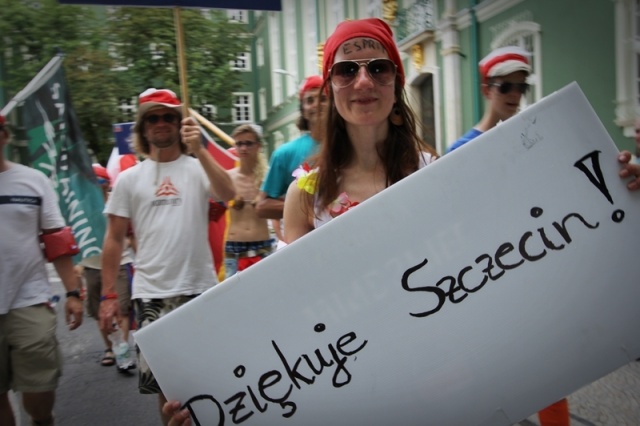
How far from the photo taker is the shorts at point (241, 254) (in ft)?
16.6

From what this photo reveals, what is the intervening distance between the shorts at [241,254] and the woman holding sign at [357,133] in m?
3.12

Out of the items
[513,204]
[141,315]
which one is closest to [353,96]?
[513,204]

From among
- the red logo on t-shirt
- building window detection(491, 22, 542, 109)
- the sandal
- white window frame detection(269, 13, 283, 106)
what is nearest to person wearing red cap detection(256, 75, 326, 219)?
the red logo on t-shirt

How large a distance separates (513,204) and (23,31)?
→ 89.4 feet

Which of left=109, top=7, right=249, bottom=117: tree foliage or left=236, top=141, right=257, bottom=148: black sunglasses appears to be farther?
left=109, top=7, right=249, bottom=117: tree foliage

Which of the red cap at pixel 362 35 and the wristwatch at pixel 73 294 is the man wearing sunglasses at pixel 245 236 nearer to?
the wristwatch at pixel 73 294

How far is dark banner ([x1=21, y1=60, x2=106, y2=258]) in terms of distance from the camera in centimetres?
432

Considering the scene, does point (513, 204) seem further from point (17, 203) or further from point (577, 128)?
point (17, 203)

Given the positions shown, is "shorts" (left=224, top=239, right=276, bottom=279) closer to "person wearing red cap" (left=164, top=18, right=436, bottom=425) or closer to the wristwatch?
the wristwatch

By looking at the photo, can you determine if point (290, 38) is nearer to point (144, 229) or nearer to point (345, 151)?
point (144, 229)

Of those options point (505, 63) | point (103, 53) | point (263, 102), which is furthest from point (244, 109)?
point (505, 63)

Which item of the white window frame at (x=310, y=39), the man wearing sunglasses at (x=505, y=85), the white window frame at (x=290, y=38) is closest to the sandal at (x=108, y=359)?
the man wearing sunglasses at (x=505, y=85)

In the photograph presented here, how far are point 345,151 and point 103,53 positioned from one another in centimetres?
2564

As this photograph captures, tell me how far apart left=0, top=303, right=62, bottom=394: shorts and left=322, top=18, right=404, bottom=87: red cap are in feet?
6.56
